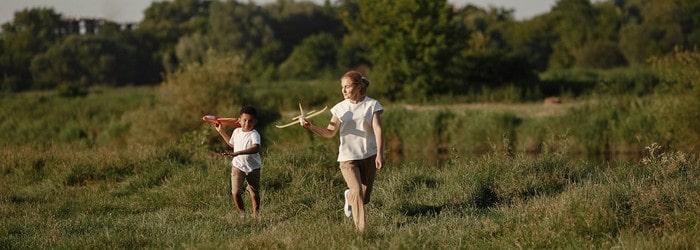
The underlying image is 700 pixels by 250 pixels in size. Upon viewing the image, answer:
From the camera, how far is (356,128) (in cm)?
962

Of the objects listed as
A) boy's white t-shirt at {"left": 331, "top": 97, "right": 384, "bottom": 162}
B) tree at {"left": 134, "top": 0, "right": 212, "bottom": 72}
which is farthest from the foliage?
tree at {"left": 134, "top": 0, "right": 212, "bottom": 72}

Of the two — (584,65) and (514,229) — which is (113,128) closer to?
(514,229)

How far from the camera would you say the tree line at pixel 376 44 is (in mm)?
46188

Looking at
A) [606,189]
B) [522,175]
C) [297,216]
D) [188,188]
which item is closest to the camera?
[606,189]

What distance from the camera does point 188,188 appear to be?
43.5 ft

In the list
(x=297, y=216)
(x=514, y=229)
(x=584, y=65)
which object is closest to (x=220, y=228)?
(x=297, y=216)

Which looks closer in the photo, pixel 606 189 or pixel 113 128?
pixel 606 189

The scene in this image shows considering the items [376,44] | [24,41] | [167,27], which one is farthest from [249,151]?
[167,27]

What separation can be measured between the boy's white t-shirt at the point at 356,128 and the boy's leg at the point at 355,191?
9 centimetres

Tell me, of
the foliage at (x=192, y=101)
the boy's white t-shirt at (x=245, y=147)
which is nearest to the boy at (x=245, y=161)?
the boy's white t-shirt at (x=245, y=147)

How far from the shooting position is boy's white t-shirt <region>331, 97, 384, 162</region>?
958cm

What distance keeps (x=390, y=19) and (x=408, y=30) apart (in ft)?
3.95

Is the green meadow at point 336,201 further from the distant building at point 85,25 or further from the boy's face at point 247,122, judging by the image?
the distant building at point 85,25

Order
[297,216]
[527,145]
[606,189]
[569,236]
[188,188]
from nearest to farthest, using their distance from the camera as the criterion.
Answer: [569,236]
[606,189]
[297,216]
[188,188]
[527,145]
